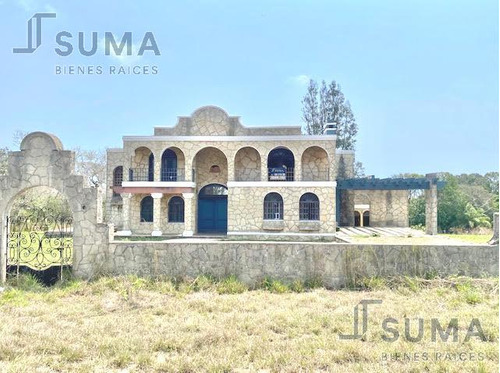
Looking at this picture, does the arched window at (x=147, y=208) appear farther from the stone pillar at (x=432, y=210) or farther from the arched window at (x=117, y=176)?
the stone pillar at (x=432, y=210)

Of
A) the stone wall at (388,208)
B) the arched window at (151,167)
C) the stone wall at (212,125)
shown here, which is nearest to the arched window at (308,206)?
the stone wall at (212,125)

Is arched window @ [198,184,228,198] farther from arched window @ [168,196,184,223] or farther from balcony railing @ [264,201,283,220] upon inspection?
balcony railing @ [264,201,283,220]

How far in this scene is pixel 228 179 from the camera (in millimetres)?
21000

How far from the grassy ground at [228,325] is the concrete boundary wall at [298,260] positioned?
286 millimetres

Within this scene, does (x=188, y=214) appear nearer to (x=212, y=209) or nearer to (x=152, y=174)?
(x=212, y=209)

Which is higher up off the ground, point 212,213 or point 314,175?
point 314,175

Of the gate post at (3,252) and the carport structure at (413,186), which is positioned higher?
the carport structure at (413,186)

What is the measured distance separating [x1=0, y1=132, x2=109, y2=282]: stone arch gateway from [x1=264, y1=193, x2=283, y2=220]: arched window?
13623 mm

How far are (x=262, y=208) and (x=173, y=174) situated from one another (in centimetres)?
649

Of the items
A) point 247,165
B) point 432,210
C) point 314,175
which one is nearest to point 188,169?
point 247,165

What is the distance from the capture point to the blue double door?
924 inches

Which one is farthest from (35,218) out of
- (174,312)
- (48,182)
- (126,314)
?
(174,312)

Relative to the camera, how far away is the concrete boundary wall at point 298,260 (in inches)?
304

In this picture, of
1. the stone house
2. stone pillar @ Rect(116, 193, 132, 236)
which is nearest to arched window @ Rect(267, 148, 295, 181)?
the stone house
